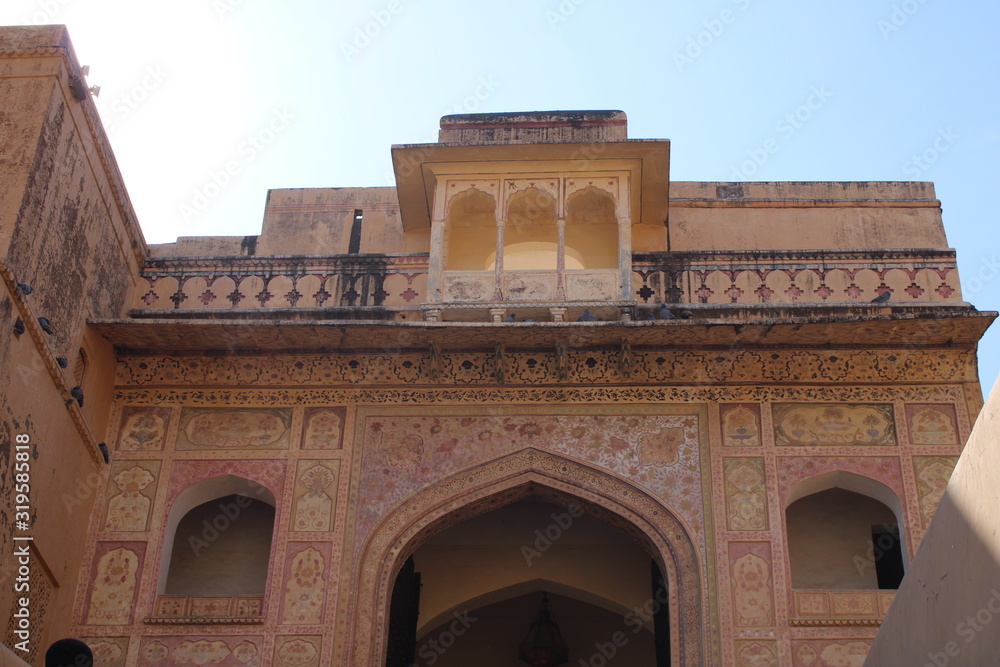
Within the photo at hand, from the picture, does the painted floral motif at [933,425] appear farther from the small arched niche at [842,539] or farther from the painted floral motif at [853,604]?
the painted floral motif at [853,604]

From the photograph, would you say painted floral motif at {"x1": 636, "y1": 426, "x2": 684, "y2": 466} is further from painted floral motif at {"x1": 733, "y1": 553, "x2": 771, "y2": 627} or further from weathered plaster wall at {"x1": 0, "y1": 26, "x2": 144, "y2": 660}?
weathered plaster wall at {"x1": 0, "y1": 26, "x2": 144, "y2": 660}

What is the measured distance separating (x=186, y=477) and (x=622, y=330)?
3123 millimetres

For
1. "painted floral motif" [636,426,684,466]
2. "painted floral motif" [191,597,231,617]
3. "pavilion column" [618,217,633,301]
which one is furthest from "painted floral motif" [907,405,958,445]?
"painted floral motif" [191,597,231,617]

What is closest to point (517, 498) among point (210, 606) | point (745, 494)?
point (745, 494)

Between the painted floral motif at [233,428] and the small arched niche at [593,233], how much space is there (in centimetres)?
280

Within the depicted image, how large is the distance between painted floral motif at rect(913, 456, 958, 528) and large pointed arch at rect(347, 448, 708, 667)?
1.54 m

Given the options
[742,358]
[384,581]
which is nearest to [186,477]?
[384,581]

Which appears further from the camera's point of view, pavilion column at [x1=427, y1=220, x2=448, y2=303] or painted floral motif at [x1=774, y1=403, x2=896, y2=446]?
pavilion column at [x1=427, y1=220, x2=448, y2=303]

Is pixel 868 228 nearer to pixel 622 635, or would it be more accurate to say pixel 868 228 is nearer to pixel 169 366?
pixel 622 635

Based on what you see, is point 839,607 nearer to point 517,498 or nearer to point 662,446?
point 662,446

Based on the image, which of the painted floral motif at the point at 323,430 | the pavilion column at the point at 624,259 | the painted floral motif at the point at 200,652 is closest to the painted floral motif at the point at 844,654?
the pavilion column at the point at 624,259

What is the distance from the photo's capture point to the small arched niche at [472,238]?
10031mm

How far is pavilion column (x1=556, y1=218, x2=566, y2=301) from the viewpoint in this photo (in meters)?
9.00

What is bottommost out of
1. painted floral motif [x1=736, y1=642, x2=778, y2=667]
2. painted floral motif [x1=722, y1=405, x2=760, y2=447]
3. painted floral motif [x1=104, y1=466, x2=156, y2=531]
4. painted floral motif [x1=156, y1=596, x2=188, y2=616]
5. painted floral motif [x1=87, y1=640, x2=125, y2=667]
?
painted floral motif [x1=87, y1=640, x2=125, y2=667]
